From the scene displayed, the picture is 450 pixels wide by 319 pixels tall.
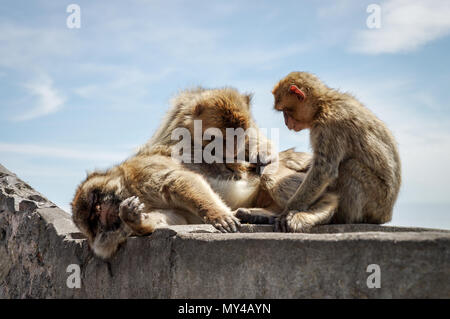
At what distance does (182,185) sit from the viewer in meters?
4.31

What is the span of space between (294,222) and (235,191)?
3.80 ft

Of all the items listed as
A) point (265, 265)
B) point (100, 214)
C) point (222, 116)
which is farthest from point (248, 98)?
point (265, 265)

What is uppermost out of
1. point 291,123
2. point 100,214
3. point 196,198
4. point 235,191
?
point 291,123

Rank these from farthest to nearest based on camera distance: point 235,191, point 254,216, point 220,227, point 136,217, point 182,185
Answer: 1. point 235,191
2. point 182,185
3. point 254,216
4. point 220,227
5. point 136,217

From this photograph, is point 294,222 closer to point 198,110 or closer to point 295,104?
point 295,104

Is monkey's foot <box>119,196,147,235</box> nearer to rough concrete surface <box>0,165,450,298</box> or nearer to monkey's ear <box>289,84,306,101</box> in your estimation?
rough concrete surface <box>0,165,450,298</box>

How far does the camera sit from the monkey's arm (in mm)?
3943

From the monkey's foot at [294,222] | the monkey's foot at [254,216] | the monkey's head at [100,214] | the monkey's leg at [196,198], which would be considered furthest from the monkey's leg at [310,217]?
the monkey's head at [100,214]

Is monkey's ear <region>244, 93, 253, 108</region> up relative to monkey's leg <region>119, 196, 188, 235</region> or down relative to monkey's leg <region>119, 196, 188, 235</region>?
up

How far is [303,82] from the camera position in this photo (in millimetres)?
4406

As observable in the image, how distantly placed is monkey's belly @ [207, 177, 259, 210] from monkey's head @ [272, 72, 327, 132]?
782 mm

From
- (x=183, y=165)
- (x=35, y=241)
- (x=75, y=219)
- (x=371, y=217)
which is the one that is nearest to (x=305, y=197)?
(x=371, y=217)

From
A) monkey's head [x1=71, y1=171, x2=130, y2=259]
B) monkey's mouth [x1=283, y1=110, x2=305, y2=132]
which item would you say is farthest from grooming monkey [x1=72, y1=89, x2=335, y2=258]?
monkey's mouth [x1=283, y1=110, x2=305, y2=132]
